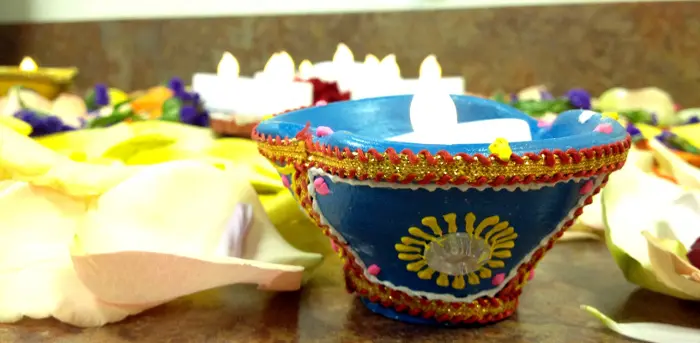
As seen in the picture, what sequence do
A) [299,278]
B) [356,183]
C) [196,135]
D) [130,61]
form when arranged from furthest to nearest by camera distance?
1. [130,61]
2. [196,135]
3. [299,278]
4. [356,183]

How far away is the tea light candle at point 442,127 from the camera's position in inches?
18.6

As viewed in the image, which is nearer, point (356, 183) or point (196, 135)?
point (356, 183)

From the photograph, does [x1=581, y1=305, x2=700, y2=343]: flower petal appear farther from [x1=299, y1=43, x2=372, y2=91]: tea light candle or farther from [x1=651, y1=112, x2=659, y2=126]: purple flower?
[x1=651, y1=112, x2=659, y2=126]: purple flower

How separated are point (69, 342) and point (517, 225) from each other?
30 centimetres

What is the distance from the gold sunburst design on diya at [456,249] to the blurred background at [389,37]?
1.13 meters

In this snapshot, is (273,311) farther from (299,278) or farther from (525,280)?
(525,280)

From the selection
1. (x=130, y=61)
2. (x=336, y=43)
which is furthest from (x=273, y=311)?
(x=130, y=61)

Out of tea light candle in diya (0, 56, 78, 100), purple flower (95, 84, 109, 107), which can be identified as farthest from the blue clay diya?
tea light candle in diya (0, 56, 78, 100)

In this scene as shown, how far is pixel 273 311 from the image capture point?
0.51 m

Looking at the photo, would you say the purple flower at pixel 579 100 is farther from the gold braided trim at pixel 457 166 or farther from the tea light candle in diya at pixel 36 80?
the tea light candle in diya at pixel 36 80

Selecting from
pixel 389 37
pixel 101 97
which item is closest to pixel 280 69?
pixel 101 97

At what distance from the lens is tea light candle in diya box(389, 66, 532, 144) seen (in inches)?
18.6

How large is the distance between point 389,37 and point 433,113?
1.12m

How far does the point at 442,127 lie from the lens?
476 mm
